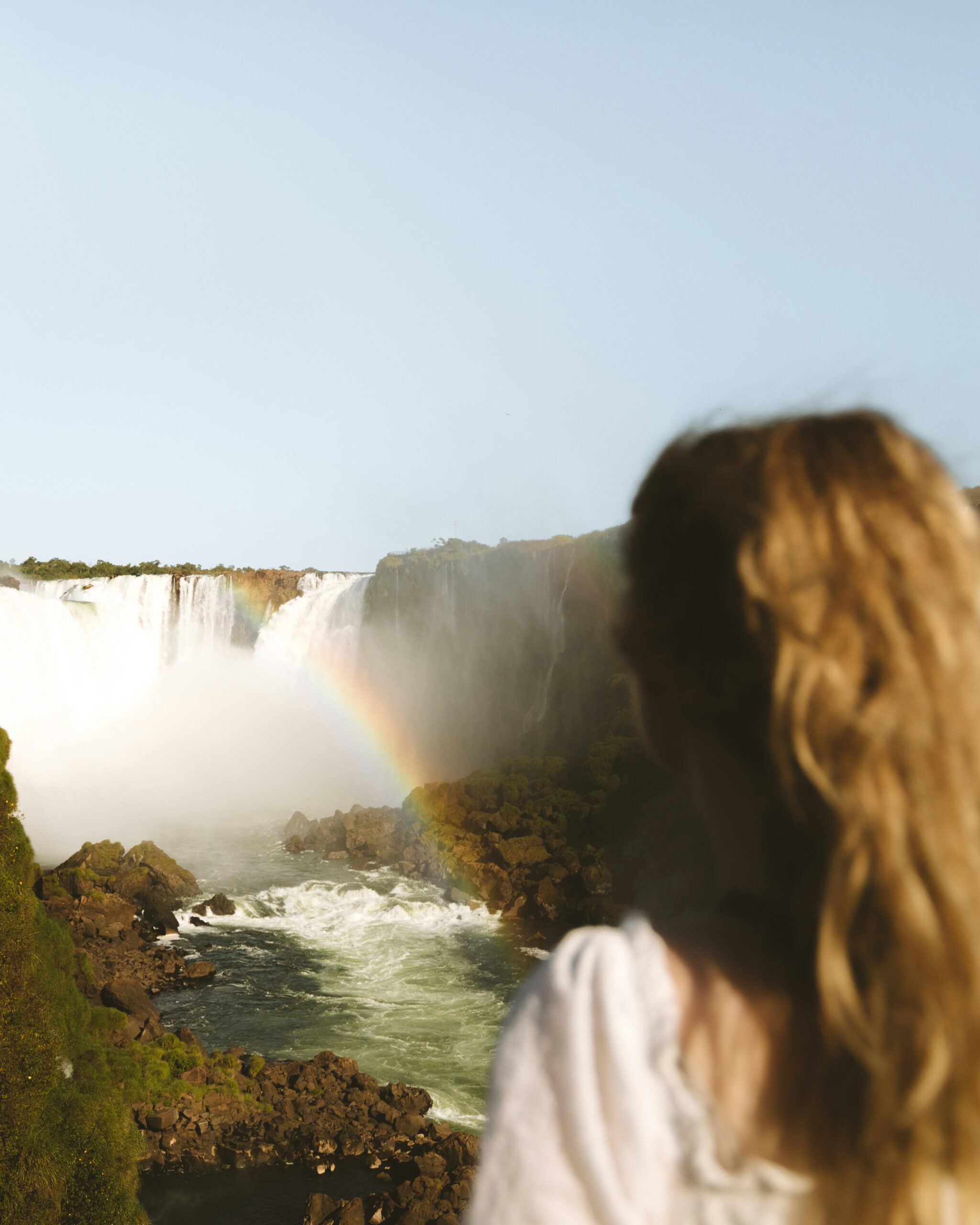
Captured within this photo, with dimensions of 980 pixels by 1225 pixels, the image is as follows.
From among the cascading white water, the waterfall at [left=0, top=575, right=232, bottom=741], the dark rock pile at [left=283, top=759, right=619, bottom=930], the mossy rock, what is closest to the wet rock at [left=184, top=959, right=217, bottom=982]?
the mossy rock

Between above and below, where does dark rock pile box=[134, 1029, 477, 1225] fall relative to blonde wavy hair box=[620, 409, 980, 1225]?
below

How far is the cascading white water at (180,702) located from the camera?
33.7 metres

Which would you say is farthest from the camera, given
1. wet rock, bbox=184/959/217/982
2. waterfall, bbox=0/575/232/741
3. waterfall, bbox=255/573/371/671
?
waterfall, bbox=255/573/371/671

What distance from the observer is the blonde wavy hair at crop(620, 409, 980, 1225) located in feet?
2.52

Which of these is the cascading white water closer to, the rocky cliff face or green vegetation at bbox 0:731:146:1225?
the rocky cliff face

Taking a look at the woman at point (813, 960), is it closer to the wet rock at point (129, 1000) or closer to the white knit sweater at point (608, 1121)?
the white knit sweater at point (608, 1121)

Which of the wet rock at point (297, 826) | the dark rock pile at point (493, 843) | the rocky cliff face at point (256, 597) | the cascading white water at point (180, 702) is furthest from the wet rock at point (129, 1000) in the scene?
the rocky cliff face at point (256, 597)

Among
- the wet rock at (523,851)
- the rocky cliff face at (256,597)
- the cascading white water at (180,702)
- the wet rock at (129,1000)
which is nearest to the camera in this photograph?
the wet rock at (129,1000)

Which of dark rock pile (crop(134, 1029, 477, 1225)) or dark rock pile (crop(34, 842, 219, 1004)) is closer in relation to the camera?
dark rock pile (crop(134, 1029, 477, 1225))

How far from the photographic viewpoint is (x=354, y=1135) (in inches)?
424

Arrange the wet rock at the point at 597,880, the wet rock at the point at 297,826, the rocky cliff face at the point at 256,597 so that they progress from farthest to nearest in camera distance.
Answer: the rocky cliff face at the point at 256,597 < the wet rock at the point at 297,826 < the wet rock at the point at 597,880

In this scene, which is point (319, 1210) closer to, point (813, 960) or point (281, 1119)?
point (281, 1119)

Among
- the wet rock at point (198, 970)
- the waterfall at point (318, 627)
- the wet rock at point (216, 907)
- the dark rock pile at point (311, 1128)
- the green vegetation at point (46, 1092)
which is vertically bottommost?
the wet rock at point (216, 907)

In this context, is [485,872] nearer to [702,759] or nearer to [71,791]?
[71,791]
